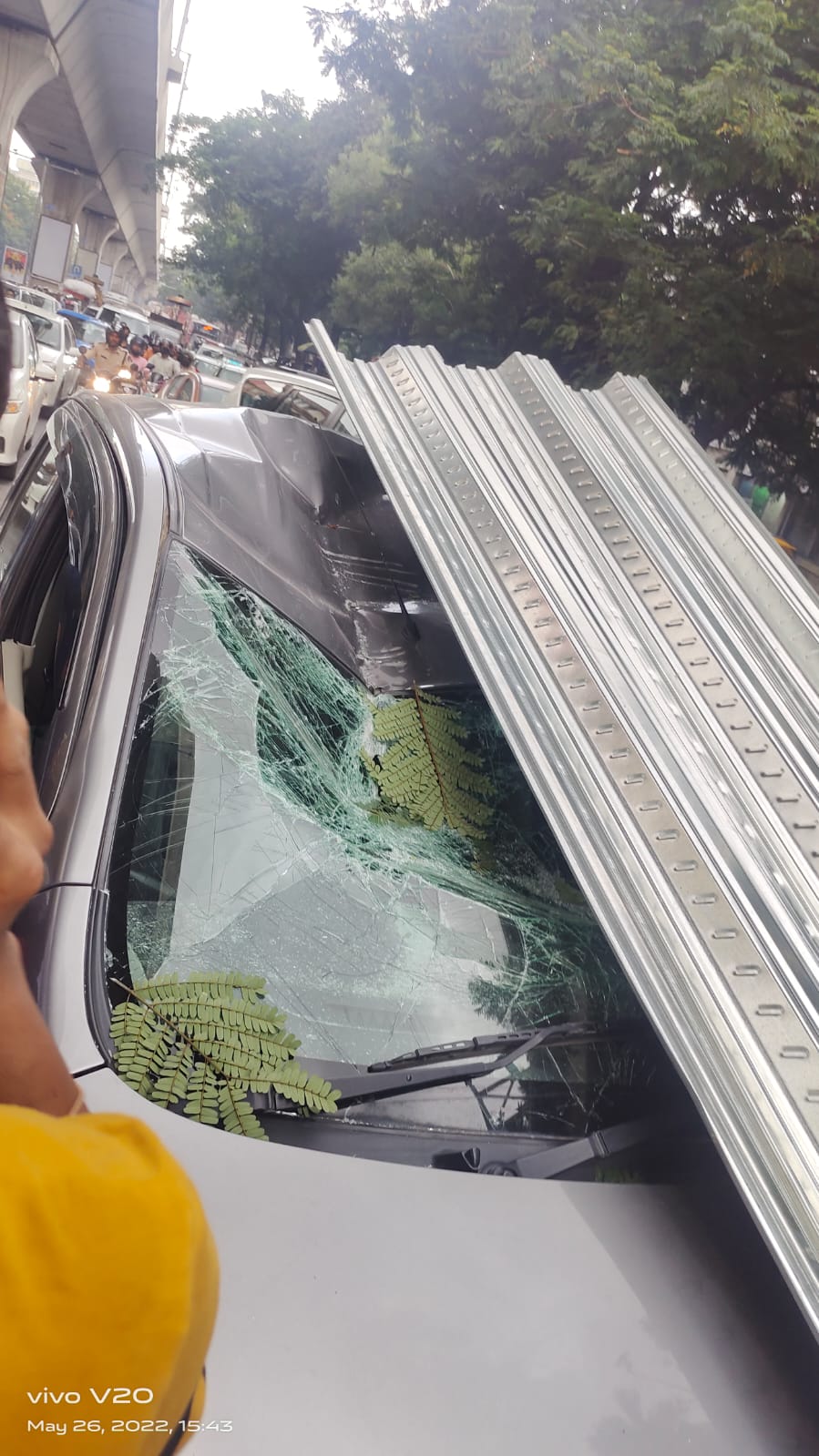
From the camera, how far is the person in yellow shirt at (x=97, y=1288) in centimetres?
55

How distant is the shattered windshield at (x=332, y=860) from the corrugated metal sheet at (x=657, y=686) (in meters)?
0.29

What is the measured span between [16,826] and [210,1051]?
732 mm

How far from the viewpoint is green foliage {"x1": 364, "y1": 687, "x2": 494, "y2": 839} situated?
208cm

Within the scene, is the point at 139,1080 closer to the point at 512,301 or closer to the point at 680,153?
the point at 680,153

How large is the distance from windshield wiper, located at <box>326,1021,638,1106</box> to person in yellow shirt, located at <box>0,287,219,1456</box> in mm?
776

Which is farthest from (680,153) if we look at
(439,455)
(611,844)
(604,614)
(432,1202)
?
(432,1202)

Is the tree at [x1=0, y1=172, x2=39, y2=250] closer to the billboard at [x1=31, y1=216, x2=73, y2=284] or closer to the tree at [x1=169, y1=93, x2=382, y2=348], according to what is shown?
the billboard at [x1=31, y1=216, x2=73, y2=284]

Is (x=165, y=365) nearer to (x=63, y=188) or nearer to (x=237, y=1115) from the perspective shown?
(x=237, y=1115)

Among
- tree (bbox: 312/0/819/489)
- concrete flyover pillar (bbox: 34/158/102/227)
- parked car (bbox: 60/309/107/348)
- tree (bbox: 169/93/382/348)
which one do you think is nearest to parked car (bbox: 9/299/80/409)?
tree (bbox: 312/0/819/489)

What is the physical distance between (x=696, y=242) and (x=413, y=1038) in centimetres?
664

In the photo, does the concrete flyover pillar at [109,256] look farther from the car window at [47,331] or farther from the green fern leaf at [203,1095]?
the green fern leaf at [203,1095]

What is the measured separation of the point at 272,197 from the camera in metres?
21.2

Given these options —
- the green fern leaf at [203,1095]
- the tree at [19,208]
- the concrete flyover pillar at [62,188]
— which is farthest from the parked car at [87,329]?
the tree at [19,208]

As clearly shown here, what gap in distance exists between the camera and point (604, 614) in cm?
225
